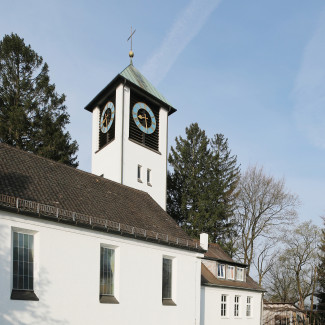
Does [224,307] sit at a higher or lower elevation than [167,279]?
lower

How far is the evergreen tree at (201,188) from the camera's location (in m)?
38.5

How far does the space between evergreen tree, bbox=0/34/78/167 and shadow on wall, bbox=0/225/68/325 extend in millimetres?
16765

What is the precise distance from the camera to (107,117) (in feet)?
87.8

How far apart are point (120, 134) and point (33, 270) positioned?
12746 millimetres

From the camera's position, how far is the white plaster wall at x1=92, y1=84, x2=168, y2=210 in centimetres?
2423

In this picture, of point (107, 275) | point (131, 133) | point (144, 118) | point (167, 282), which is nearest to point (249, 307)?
point (167, 282)

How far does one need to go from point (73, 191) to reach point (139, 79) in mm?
13536

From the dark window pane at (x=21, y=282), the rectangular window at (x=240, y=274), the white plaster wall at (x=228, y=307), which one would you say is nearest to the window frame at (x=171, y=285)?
the white plaster wall at (x=228, y=307)

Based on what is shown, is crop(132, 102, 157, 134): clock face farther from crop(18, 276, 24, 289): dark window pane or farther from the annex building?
crop(18, 276, 24, 289): dark window pane

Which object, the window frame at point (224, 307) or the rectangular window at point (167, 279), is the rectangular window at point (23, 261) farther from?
the window frame at point (224, 307)

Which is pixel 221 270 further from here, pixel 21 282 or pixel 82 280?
pixel 21 282

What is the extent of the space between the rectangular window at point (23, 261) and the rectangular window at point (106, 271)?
326 centimetres

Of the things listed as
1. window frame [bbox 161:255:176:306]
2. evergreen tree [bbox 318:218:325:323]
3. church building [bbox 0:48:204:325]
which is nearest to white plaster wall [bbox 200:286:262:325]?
church building [bbox 0:48:204:325]

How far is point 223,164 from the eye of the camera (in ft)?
141
